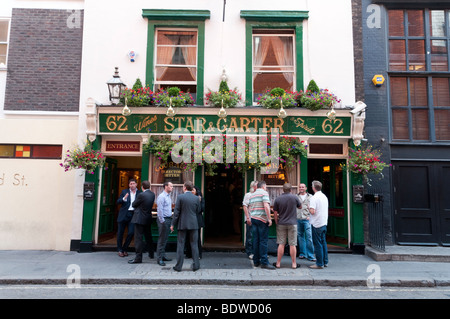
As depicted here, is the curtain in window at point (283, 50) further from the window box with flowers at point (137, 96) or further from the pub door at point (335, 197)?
the window box with flowers at point (137, 96)

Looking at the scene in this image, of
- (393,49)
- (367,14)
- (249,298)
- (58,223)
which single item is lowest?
(249,298)

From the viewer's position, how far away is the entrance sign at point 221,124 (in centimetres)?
922

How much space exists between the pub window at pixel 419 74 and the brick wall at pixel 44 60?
9740 mm

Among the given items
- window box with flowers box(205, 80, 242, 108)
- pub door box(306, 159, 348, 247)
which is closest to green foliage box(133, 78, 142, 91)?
window box with flowers box(205, 80, 242, 108)

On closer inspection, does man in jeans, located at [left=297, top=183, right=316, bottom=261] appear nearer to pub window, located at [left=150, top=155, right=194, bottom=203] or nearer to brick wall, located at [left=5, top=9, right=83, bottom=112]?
pub window, located at [left=150, top=155, right=194, bottom=203]

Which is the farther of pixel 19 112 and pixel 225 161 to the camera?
pixel 19 112

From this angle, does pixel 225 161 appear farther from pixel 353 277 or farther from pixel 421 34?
pixel 421 34

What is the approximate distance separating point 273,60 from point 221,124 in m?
2.76

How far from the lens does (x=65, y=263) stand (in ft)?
25.5

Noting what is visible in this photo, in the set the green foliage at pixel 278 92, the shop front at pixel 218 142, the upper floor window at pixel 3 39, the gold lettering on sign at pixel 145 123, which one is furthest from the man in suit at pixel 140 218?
the upper floor window at pixel 3 39

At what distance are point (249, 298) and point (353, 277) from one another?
8.02 ft

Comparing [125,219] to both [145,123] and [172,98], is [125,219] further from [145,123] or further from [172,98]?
[172,98]

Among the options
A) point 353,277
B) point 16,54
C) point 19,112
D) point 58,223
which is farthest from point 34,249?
point 353,277

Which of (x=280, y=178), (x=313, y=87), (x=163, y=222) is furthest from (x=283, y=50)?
(x=163, y=222)
